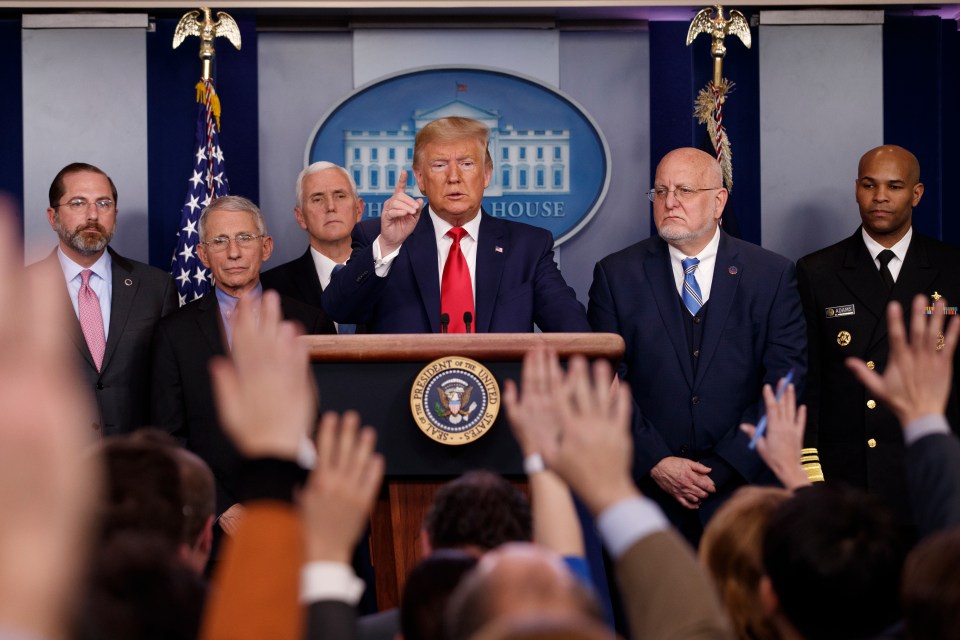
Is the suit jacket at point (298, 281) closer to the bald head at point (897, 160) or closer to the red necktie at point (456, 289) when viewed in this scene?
the red necktie at point (456, 289)

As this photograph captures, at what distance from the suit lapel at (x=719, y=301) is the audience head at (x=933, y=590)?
250cm

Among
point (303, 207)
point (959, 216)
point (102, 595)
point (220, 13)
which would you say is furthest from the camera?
point (959, 216)

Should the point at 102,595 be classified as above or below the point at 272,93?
below

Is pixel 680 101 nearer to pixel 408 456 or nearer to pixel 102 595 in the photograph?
pixel 408 456

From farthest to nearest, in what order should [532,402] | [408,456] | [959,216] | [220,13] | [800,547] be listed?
[959,216] → [220,13] → [408,456] → [532,402] → [800,547]

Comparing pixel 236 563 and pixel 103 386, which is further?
pixel 103 386

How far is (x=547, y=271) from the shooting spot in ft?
12.3

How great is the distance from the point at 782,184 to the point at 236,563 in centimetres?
503

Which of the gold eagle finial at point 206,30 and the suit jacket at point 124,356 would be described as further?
the gold eagle finial at point 206,30

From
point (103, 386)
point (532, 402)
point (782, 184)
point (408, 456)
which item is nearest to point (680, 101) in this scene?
point (782, 184)

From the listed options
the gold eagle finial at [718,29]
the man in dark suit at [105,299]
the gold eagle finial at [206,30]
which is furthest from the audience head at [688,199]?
the gold eagle finial at [206,30]

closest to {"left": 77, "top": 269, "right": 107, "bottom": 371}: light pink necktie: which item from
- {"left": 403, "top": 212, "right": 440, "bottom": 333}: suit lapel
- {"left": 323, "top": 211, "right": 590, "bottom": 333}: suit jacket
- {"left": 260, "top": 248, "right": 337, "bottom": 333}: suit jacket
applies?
{"left": 260, "top": 248, "right": 337, "bottom": 333}: suit jacket

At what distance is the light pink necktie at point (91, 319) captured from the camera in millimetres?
4445

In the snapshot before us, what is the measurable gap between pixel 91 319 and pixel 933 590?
3.66 metres
